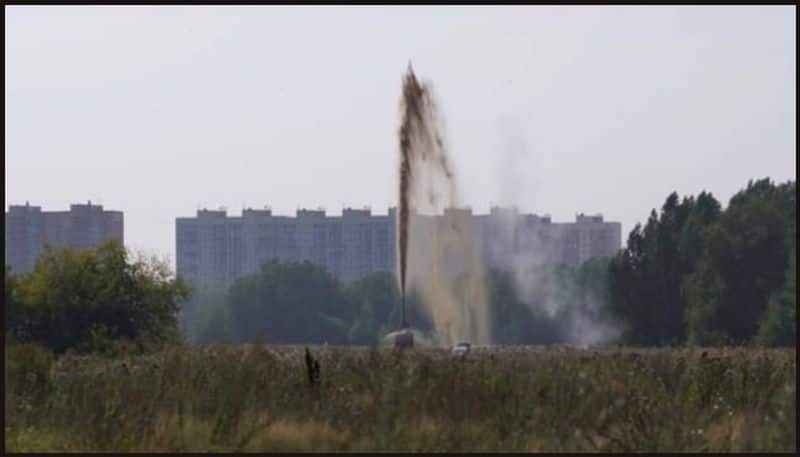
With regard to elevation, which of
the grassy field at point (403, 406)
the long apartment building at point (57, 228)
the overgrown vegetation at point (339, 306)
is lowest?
the overgrown vegetation at point (339, 306)

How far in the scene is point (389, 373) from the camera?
883 inches

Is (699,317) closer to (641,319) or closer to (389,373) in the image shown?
(641,319)

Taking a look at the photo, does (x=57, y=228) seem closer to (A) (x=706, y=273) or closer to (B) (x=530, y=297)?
(B) (x=530, y=297)

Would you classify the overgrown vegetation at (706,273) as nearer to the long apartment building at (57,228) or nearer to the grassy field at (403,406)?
the grassy field at (403,406)

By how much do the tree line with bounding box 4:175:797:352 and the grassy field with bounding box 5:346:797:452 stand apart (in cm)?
900

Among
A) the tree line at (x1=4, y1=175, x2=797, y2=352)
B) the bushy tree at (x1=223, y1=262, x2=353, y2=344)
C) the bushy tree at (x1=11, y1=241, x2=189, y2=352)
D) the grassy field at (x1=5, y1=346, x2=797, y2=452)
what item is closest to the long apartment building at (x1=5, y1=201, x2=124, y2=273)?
the tree line at (x1=4, y1=175, x2=797, y2=352)

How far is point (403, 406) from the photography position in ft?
66.3

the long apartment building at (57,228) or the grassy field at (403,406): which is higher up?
the long apartment building at (57,228)

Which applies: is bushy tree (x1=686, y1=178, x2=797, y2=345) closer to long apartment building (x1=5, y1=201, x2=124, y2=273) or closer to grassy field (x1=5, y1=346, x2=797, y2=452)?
grassy field (x1=5, y1=346, x2=797, y2=452)

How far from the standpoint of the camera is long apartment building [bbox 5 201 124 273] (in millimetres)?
190500

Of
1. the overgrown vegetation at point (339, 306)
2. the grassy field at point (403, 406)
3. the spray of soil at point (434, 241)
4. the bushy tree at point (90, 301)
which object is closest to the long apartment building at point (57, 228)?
the overgrown vegetation at point (339, 306)

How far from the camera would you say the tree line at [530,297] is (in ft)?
145

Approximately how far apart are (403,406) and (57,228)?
593 ft

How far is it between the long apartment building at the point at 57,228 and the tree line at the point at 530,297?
158ft
